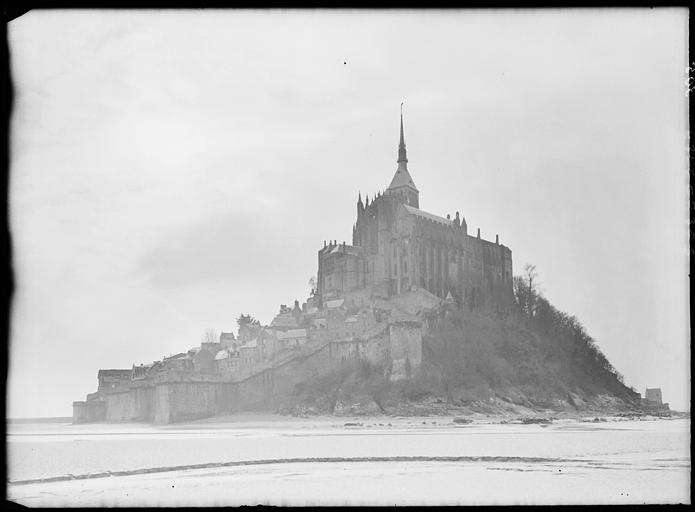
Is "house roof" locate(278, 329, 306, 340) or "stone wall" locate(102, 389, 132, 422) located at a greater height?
"house roof" locate(278, 329, 306, 340)

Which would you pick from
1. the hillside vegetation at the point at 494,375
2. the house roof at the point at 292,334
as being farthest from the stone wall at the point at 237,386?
the house roof at the point at 292,334

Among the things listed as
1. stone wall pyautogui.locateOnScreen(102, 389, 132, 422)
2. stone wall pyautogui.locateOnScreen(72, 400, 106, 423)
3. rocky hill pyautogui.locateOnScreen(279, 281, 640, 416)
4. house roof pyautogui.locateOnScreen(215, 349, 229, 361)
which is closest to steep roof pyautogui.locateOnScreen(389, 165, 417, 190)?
rocky hill pyautogui.locateOnScreen(279, 281, 640, 416)

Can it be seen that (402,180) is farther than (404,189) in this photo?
No

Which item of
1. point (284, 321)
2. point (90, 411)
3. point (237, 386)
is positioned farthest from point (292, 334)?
point (90, 411)

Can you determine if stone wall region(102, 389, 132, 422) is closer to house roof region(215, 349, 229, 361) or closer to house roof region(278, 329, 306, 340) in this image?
house roof region(215, 349, 229, 361)

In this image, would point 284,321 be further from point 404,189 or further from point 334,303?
point 404,189
